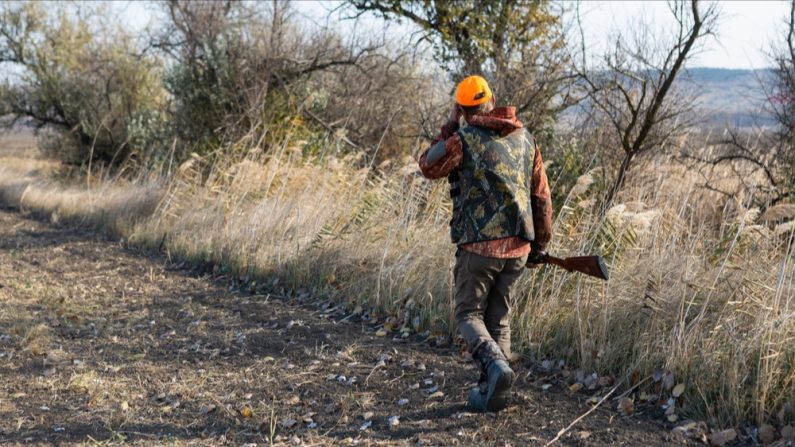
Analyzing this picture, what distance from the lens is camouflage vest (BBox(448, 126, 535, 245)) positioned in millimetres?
4895

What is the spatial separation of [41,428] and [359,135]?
9.73m

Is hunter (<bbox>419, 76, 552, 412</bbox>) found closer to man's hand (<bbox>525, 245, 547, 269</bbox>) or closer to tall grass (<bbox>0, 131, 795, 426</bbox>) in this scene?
man's hand (<bbox>525, 245, 547, 269</bbox>)

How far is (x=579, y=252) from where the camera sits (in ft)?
21.6

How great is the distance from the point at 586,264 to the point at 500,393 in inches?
39.0

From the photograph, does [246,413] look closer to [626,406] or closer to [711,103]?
[626,406]

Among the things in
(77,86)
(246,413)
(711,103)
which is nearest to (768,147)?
(711,103)

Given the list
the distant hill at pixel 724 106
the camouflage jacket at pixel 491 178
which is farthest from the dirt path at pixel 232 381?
the distant hill at pixel 724 106

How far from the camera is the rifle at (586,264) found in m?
5.05

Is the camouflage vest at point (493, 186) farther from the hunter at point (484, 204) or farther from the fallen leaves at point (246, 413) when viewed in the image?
the fallen leaves at point (246, 413)

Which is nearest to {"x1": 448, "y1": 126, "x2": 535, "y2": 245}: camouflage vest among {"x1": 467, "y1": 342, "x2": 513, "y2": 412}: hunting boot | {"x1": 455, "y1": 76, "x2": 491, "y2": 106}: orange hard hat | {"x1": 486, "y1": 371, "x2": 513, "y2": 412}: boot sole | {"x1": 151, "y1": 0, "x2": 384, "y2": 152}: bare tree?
{"x1": 455, "y1": 76, "x2": 491, "y2": 106}: orange hard hat

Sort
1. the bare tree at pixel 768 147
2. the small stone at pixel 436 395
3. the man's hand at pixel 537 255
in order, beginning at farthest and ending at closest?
the bare tree at pixel 768 147, the small stone at pixel 436 395, the man's hand at pixel 537 255

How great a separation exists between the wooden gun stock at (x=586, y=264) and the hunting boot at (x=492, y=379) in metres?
0.71

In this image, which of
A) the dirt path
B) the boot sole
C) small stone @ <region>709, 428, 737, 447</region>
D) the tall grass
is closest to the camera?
small stone @ <region>709, 428, 737, 447</region>

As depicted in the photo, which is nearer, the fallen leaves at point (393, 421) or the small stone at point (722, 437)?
the small stone at point (722, 437)
